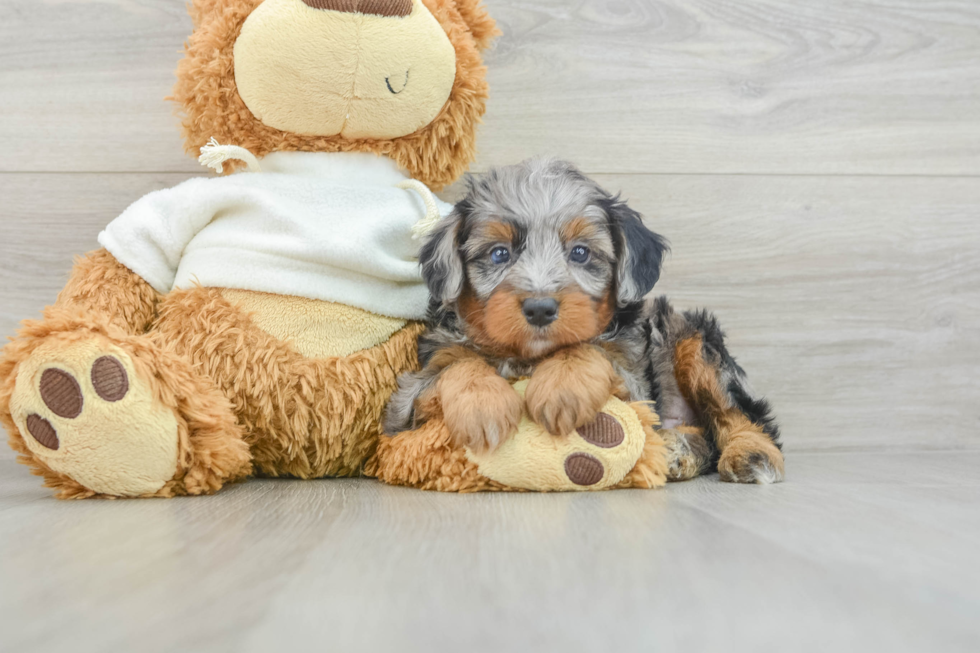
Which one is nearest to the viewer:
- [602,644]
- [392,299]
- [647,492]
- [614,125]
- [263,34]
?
[602,644]

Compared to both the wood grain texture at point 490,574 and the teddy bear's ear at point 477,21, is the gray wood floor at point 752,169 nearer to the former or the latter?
the wood grain texture at point 490,574

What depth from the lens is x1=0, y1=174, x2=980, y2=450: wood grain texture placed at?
2.49 meters

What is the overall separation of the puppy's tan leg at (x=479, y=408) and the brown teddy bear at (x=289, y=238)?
11.3 inches

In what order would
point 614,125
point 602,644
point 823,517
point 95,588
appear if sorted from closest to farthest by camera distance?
1. point 602,644
2. point 95,588
3. point 823,517
4. point 614,125

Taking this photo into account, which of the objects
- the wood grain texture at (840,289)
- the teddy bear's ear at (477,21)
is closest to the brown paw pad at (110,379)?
the teddy bear's ear at (477,21)

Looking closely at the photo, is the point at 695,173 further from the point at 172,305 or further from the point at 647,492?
the point at 172,305

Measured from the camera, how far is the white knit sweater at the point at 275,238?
1810 millimetres

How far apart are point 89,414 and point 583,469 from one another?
977 mm

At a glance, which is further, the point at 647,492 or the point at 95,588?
the point at 647,492

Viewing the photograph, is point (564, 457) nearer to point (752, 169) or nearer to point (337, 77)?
point (337, 77)

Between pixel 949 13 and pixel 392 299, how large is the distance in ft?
6.84

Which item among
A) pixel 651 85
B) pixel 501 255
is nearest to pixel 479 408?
pixel 501 255

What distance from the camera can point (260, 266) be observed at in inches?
71.2

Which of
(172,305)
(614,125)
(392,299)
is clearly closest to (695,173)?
(614,125)
